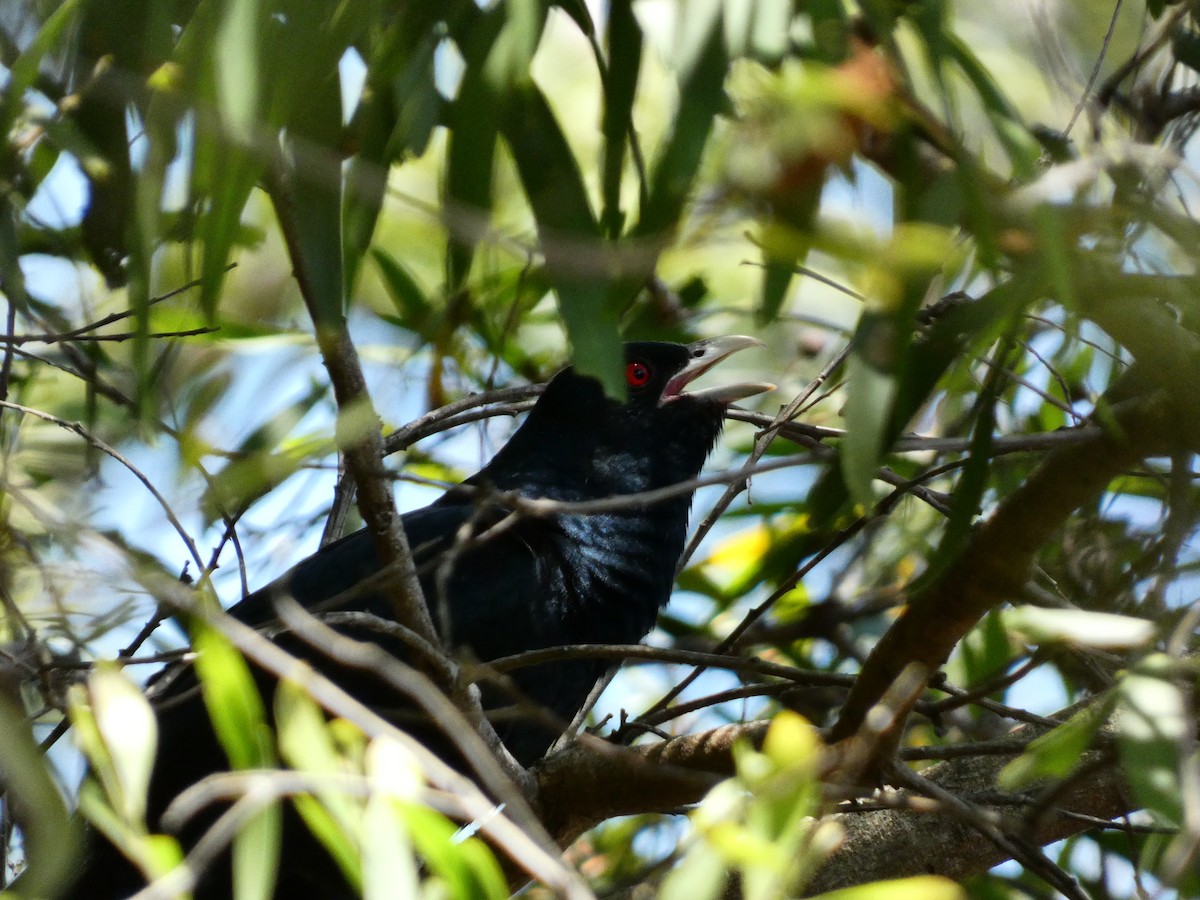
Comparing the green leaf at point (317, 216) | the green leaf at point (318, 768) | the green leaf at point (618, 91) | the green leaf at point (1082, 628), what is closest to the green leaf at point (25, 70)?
the green leaf at point (317, 216)

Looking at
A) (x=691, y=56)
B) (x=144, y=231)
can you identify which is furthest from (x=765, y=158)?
(x=144, y=231)

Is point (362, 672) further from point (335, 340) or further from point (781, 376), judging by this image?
point (781, 376)

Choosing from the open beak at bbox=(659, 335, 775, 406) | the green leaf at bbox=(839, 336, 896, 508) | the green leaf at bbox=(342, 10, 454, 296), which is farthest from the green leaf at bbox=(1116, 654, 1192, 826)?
the open beak at bbox=(659, 335, 775, 406)

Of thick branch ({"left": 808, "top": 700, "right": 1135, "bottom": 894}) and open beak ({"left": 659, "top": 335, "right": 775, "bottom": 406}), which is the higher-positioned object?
open beak ({"left": 659, "top": 335, "right": 775, "bottom": 406})

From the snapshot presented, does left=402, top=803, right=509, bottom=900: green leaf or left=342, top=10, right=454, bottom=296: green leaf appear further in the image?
left=342, top=10, right=454, bottom=296: green leaf

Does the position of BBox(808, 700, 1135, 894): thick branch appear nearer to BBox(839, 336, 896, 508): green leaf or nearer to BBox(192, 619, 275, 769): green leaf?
BBox(839, 336, 896, 508): green leaf

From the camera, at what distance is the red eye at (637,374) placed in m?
4.32

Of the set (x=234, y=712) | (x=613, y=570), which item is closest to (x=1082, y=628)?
(x=234, y=712)

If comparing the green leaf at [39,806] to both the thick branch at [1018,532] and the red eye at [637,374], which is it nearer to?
the thick branch at [1018,532]

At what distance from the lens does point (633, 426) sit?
432 centimetres

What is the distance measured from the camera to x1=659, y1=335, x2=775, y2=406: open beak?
4211 millimetres

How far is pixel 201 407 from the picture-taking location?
13.7 feet

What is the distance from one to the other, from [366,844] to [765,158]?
1.19m

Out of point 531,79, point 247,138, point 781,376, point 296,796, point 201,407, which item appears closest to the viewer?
point 296,796
